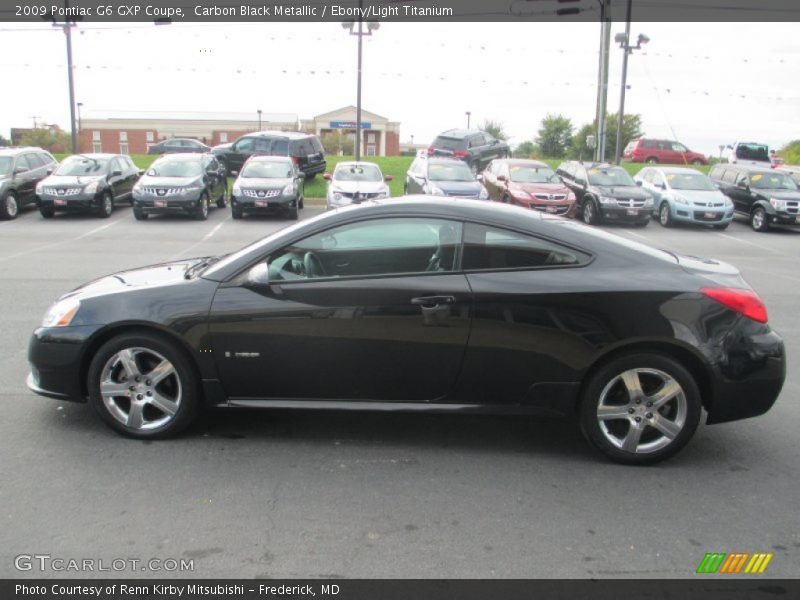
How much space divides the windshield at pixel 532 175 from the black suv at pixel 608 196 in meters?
1.00

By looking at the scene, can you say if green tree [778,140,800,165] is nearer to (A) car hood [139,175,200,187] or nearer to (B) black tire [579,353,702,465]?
(A) car hood [139,175,200,187]

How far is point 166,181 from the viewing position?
1823 cm

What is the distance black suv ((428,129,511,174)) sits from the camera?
29.6 meters

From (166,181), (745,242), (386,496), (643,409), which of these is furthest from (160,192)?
(643,409)

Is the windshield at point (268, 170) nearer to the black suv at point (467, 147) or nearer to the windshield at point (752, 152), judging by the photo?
the black suv at point (467, 147)

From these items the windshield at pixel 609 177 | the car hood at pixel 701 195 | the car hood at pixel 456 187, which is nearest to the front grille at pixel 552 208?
the car hood at pixel 456 187

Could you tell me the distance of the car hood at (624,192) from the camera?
19422 millimetres

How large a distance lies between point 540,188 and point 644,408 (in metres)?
15.7

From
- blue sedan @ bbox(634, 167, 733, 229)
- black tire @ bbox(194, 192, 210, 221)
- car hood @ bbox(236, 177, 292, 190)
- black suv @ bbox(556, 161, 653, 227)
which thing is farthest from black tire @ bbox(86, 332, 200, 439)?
blue sedan @ bbox(634, 167, 733, 229)

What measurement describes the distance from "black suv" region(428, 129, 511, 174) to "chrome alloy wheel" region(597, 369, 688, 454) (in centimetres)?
2556

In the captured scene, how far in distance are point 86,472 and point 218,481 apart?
2.52 feet

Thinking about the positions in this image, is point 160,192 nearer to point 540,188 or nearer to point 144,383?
point 540,188
